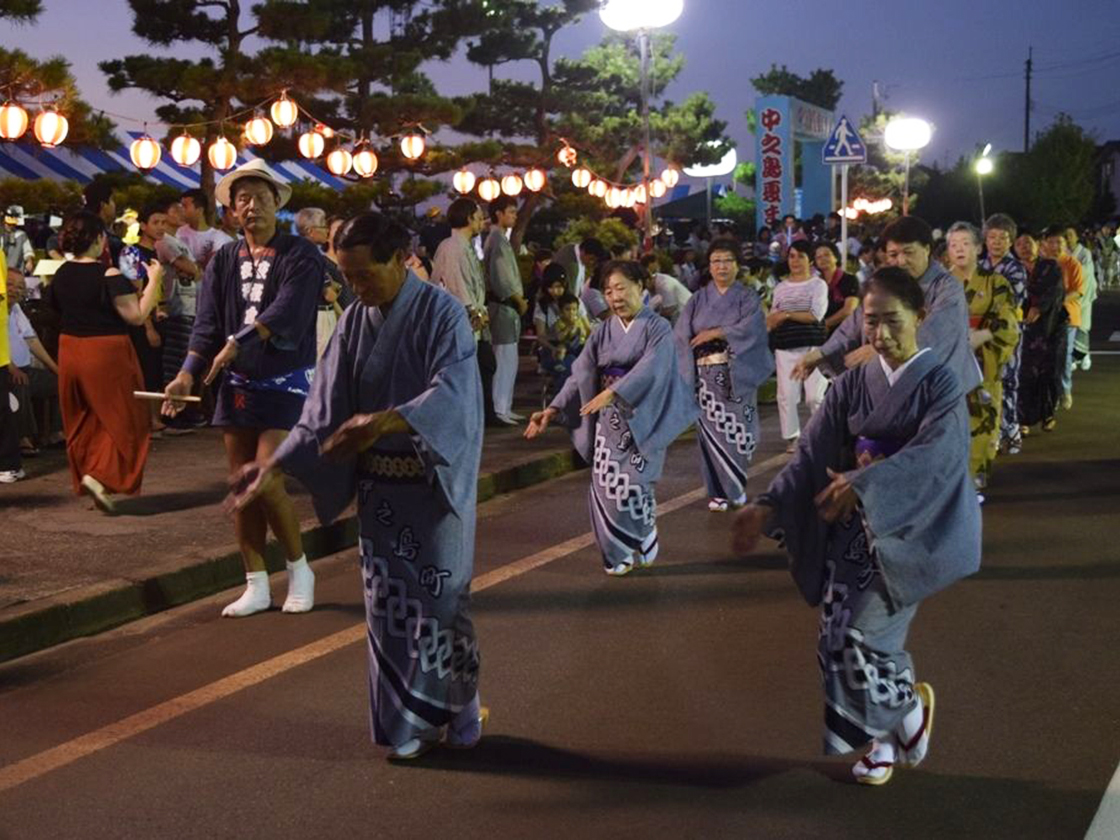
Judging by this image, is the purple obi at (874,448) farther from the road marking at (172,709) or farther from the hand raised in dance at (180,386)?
the hand raised in dance at (180,386)

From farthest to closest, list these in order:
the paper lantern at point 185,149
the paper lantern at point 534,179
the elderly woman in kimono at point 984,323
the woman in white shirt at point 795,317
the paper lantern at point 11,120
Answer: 1. the paper lantern at point 534,179
2. the paper lantern at point 185,149
3. the paper lantern at point 11,120
4. the woman in white shirt at point 795,317
5. the elderly woman in kimono at point 984,323

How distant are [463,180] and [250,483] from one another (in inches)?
875

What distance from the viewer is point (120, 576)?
781 centimetres

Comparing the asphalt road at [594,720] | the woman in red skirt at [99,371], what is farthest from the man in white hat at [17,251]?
the asphalt road at [594,720]

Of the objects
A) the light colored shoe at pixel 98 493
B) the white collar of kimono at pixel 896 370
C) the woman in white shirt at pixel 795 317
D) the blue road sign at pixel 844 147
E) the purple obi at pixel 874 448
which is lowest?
the light colored shoe at pixel 98 493

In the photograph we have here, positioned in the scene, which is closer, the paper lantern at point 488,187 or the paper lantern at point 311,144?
the paper lantern at point 311,144

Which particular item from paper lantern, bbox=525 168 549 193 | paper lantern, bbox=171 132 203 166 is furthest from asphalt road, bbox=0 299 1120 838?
paper lantern, bbox=525 168 549 193

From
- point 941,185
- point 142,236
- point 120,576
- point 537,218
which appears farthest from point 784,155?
point 941,185

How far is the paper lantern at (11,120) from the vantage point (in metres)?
15.5

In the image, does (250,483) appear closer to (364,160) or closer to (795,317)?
(795,317)

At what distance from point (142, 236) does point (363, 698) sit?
6.93m

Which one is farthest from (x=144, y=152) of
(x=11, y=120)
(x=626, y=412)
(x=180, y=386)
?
(x=180, y=386)

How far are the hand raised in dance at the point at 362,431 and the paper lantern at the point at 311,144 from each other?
1854 cm

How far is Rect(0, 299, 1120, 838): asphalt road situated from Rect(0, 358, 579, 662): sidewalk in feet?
0.65
